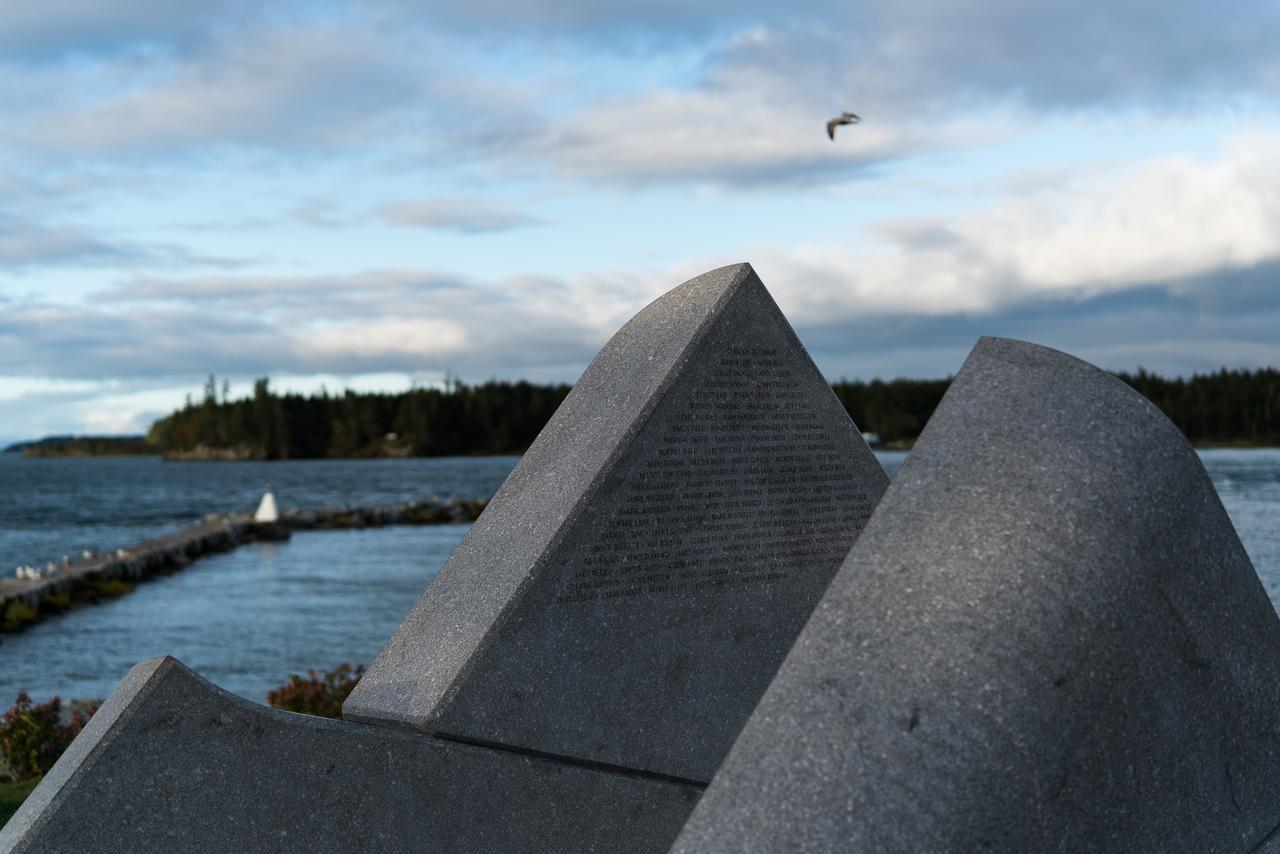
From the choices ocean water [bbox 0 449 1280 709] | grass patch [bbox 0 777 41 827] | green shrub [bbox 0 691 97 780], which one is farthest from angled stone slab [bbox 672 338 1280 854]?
green shrub [bbox 0 691 97 780]

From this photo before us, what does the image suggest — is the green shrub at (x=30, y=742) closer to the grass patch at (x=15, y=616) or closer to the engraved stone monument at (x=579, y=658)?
the engraved stone monument at (x=579, y=658)

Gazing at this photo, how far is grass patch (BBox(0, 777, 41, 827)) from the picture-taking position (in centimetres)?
918

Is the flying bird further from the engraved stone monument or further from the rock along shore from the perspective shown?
the rock along shore

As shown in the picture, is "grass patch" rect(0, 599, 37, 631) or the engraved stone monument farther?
"grass patch" rect(0, 599, 37, 631)

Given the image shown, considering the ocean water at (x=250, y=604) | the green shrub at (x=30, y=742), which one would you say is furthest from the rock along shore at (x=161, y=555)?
the green shrub at (x=30, y=742)

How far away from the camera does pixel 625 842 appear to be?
268 inches

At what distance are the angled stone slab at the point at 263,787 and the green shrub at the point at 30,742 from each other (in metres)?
6.39

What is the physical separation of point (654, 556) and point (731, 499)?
583 millimetres

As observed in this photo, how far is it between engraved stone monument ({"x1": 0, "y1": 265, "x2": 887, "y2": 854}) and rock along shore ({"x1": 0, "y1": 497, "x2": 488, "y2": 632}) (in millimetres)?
23207

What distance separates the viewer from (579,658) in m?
6.70

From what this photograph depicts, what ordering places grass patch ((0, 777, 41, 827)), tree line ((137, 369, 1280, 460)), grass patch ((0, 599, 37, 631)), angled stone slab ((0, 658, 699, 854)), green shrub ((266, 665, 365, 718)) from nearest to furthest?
angled stone slab ((0, 658, 699, 854))
grass patch ((0, 777, 41, 827))
green shrub ((266, 665, 365, 718))
grass patch ((0, 599, 37, 631))
tree line ((137, 369, 1280, 460))

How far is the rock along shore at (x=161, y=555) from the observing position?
28.9m

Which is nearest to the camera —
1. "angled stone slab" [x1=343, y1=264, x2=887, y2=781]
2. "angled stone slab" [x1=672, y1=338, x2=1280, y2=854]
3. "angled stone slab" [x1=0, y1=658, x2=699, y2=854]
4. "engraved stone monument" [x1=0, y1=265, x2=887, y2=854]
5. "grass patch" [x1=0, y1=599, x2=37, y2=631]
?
"angled stone slab" [x1=672, y1=338, x2=1280, y2=854]

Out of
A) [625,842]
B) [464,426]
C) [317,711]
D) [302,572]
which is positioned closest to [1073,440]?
[625,842]
